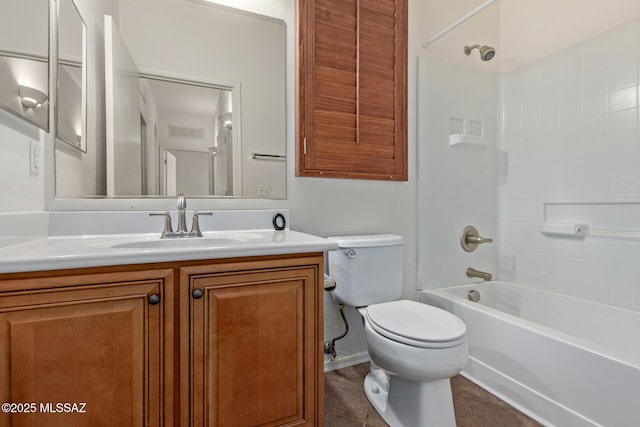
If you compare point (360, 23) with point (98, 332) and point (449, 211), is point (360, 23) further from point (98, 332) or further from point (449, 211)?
point (98, 332)

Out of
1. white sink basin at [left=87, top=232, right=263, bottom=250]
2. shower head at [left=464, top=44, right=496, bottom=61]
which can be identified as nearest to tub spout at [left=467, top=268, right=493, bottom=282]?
shower head at [left=464, top=44, right=496, bottom=61]

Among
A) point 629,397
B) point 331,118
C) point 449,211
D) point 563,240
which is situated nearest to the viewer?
point 629,397

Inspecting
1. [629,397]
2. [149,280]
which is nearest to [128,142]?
[149,280]

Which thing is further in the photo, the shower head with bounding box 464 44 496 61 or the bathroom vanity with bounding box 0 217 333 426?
the shower head with bounding box 464 44 496 61

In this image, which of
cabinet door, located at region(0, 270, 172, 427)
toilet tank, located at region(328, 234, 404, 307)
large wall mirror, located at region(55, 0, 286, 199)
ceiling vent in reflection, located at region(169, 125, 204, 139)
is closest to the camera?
cabinet door, located at region(0, 270, 172, 427)

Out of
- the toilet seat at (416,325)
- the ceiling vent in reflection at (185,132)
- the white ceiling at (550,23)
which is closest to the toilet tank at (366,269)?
the toilet seat at (416,325)

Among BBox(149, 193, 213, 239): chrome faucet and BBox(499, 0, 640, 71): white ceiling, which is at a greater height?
BBox(499, 0, 640, 71): white ceiling

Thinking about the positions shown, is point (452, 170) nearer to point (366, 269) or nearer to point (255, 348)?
point (366, 269)

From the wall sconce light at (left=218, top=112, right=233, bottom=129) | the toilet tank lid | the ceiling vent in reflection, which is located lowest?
the toilet tank lid

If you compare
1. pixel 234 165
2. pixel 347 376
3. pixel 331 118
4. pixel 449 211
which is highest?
pixel 331 118

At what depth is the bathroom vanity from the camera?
2.50 feet

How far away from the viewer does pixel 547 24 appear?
6.70ft

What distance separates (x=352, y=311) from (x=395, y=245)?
0.48 meters

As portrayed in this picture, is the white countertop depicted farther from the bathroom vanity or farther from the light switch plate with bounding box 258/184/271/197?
the light switch plate with bounding box 258/184/271/197
